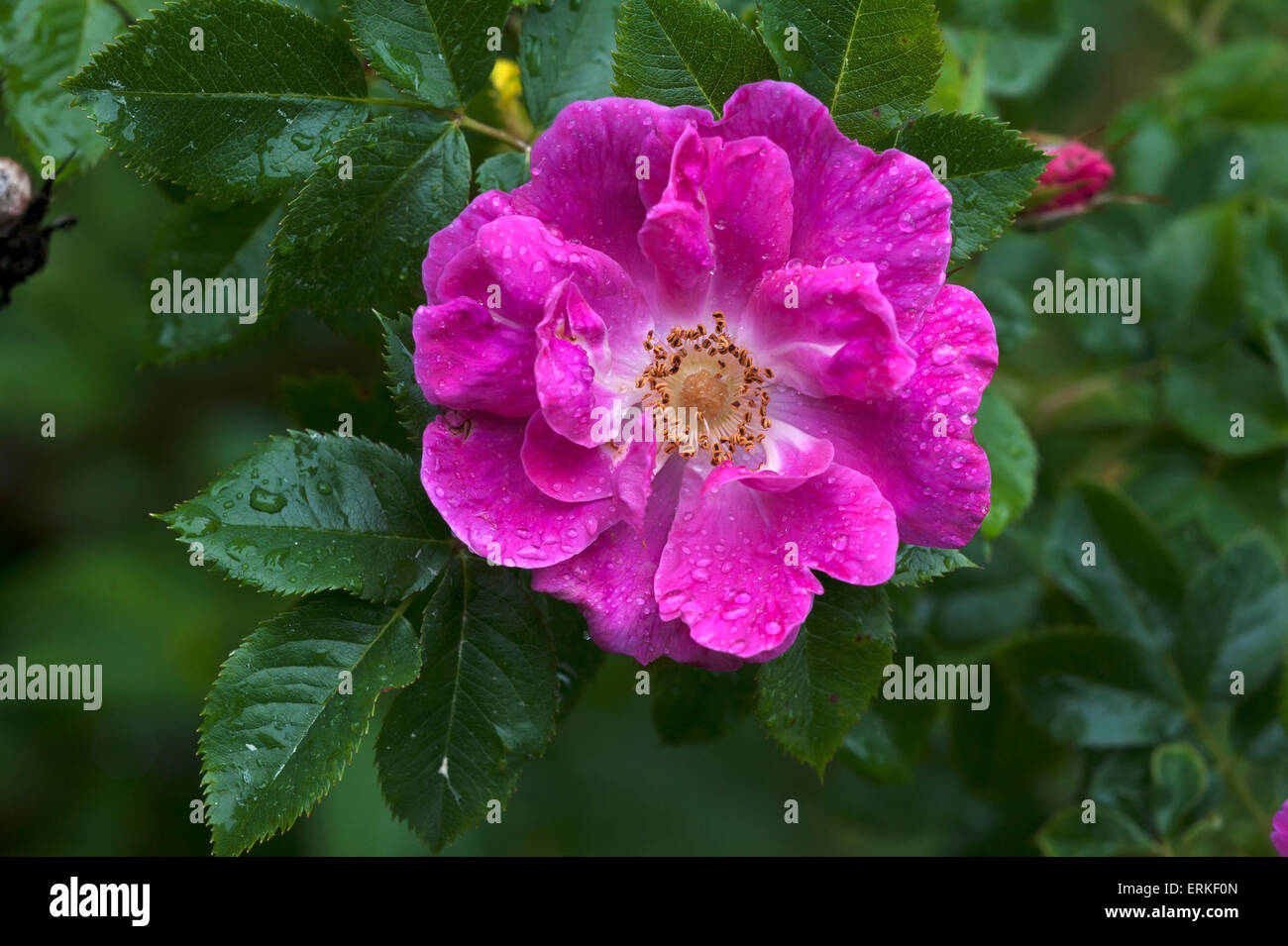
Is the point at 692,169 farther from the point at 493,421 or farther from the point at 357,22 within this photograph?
the point at 357,22

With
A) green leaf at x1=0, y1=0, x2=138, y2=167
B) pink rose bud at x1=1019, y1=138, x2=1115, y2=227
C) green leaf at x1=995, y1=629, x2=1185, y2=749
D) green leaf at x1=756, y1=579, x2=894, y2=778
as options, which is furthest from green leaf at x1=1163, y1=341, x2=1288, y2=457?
green leaf at x1=0, y1=0, x2=138, y2=167

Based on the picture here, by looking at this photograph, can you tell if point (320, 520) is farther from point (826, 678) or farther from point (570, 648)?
point (826, 678)

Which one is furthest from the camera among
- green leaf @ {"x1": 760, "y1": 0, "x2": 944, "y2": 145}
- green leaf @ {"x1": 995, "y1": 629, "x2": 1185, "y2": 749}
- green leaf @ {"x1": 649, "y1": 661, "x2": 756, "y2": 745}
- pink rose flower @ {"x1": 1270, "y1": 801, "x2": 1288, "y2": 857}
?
green leaf @ {"x1": 995, "y1": 629, "x2": 1185, "y2": 749}

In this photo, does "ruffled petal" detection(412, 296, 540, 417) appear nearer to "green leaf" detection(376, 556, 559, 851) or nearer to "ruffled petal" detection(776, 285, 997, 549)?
"green leaf" detection(376, 556, 559, 851)

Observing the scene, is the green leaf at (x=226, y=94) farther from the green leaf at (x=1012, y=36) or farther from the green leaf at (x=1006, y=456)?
the green leaf at (x=1012, y=36)

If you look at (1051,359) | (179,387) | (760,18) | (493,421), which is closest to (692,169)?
(760,18)
